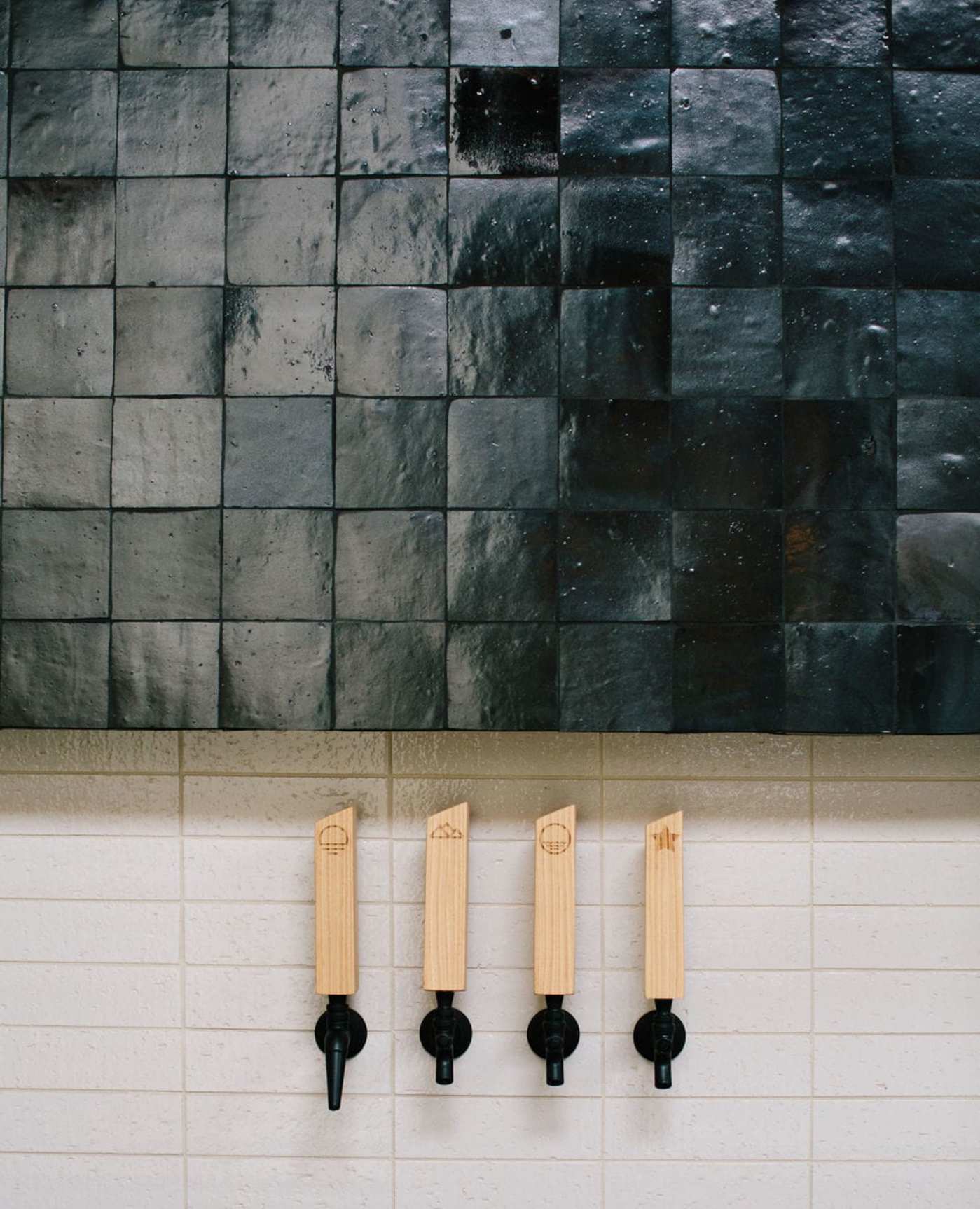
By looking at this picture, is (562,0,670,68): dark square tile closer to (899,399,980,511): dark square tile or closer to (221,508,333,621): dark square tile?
(899,399,980,511): dark square tile

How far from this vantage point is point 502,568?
1.14 metres

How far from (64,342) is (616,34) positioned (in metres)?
0.77

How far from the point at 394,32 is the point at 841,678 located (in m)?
0.95

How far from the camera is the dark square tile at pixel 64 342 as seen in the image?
1152mm

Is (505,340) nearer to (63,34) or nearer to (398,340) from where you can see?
(398,340)

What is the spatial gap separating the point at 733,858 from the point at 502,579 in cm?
47

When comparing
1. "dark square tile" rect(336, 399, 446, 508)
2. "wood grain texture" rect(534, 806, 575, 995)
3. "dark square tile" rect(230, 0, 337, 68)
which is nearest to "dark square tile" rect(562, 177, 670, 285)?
"dark square tile" rect(336, 399, 446, 508)

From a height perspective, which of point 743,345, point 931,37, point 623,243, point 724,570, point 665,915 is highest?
point 931,37

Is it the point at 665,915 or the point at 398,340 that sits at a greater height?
the point at 398,340

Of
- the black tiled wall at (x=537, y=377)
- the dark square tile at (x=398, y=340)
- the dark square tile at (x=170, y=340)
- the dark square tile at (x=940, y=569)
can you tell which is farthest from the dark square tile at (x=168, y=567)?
the dark square tile at (x=940, y=569)

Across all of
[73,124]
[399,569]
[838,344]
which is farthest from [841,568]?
A: [73,124]

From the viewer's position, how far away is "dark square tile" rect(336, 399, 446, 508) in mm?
1141

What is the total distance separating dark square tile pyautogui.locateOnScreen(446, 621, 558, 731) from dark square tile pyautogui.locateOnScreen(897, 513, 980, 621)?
1.43 ft

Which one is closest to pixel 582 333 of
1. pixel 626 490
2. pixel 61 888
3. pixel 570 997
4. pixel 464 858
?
pixel 626 490
